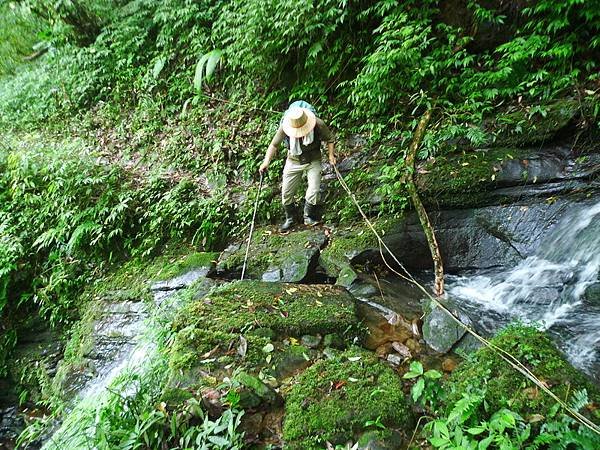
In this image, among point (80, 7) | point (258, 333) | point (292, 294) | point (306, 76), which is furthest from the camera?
point (80, 7)

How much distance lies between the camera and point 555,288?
5.15m

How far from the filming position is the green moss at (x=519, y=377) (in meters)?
2.95

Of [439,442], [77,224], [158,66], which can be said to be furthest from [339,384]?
[158,66]

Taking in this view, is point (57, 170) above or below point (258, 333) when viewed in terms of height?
above

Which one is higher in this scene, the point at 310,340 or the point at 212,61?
the point at 212,61

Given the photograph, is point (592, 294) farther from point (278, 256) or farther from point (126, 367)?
point (126, 367)

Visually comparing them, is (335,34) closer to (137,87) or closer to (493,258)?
(493,258)

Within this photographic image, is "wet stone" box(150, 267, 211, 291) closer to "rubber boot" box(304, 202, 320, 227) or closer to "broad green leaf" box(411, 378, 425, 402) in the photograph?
"rubber boot" box(304, 202, 320, 227)

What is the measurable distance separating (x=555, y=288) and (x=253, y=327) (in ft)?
12.8

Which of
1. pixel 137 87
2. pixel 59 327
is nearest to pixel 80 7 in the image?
pixel 137 87

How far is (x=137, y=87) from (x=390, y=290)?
883 centimetres

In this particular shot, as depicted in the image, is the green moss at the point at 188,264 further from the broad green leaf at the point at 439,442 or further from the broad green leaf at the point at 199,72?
the broad green leaf at the point at 439,442

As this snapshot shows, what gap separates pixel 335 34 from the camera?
25.0 ft

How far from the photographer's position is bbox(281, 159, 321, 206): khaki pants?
21.6 ft
